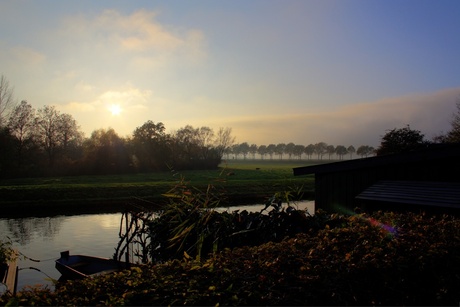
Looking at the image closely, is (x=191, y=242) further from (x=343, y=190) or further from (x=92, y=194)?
(x=92, y=194)

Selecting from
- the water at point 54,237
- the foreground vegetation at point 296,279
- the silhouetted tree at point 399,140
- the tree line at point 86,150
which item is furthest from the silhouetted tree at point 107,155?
the foreground vegetation at point 296,279

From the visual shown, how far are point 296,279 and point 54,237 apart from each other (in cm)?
2188

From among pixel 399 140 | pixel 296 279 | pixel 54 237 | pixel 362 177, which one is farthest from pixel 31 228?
pixel 399 140

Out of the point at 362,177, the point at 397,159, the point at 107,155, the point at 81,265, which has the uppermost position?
the point at 107,155

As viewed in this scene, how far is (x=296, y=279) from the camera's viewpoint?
363 centimetres

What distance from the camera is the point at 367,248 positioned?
4531 millimetres

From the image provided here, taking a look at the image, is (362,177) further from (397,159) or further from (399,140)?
(399,140)

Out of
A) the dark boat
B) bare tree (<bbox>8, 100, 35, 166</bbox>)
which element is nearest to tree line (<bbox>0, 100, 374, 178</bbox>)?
bare tree (<bbox>8, 100, 35, 166</bbox>)

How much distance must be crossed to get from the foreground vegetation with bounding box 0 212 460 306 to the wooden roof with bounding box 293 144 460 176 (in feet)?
29.6

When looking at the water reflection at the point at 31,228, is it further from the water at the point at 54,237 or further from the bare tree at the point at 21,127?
the bare tree at the point at 21,127

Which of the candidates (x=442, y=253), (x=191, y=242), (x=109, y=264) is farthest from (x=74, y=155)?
(x=442, y=253)

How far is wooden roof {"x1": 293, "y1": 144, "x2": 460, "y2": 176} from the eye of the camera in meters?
12.8

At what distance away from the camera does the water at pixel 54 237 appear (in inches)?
625

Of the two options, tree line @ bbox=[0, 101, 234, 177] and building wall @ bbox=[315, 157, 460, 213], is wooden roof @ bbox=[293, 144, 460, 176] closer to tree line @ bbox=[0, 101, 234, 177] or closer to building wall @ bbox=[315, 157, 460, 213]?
building wall @ bbox=[315, 157, 460, 213]
